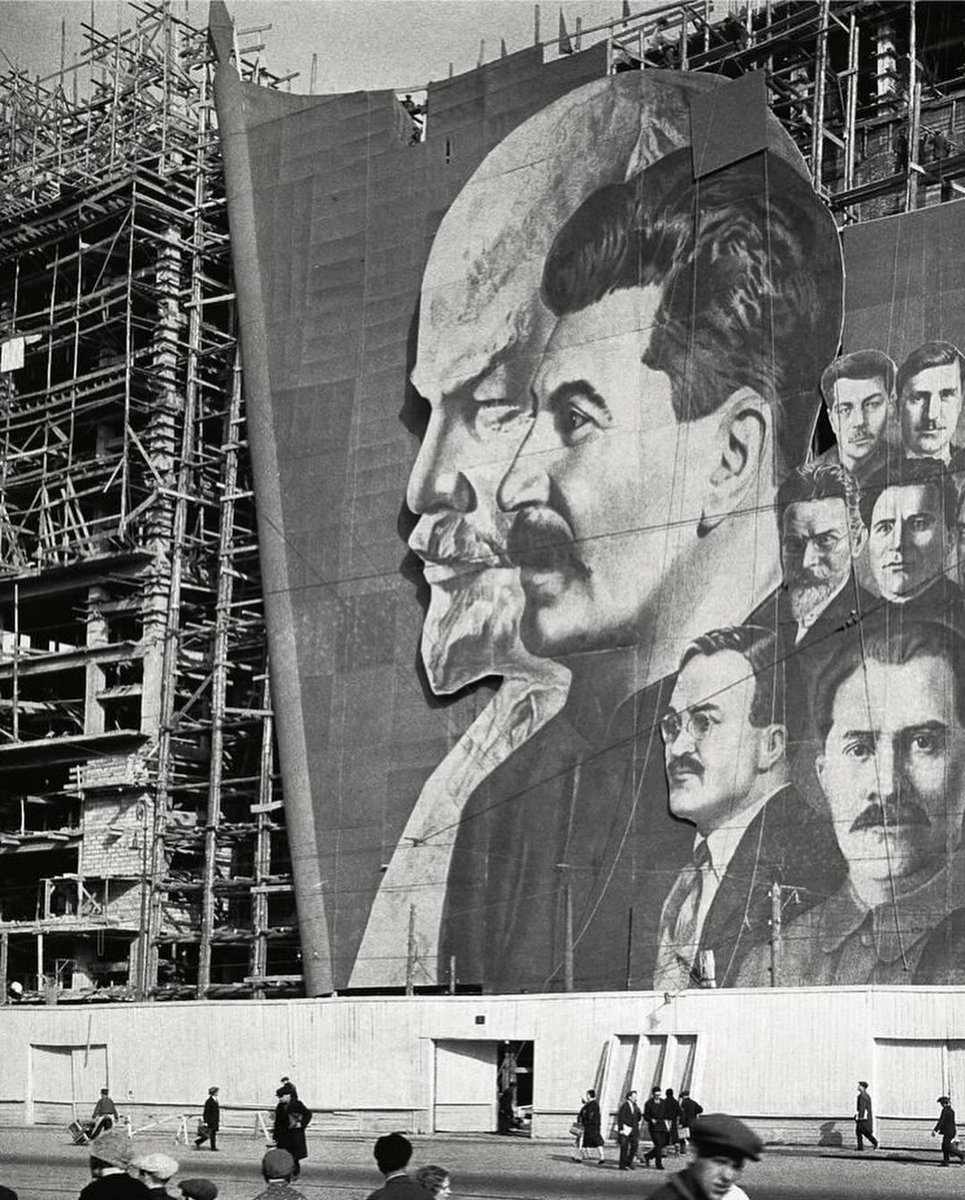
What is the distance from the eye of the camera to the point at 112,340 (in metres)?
70.4

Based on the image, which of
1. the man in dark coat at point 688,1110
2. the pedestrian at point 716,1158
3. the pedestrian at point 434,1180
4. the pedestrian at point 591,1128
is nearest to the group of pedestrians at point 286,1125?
the pedestrian at point 434,1180

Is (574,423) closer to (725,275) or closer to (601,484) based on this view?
(601,484)

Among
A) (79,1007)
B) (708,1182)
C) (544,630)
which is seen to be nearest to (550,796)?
(544,630)

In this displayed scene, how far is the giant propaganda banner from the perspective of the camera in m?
43.7

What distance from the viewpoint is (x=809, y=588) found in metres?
45.0

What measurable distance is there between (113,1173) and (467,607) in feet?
138

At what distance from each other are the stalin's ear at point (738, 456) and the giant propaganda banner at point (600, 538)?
0.08 meters

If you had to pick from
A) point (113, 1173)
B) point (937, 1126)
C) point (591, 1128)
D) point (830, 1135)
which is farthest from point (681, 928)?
point (113, 1173)

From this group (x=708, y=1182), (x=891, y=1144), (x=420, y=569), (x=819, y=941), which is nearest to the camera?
(x=708, y=1182)

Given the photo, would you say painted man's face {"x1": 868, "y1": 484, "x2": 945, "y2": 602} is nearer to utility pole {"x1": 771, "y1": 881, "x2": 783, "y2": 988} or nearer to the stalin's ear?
the stalin's ear

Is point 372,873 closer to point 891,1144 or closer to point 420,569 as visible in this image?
point 420,569

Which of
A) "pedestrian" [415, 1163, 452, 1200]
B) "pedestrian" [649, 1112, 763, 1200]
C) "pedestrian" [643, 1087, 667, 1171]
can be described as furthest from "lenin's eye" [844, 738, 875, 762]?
"pedestrian" [649, 1112, 763, 1200]

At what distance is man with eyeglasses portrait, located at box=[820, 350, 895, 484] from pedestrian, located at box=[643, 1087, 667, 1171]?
17.5 m

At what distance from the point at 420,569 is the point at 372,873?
8.12 m
